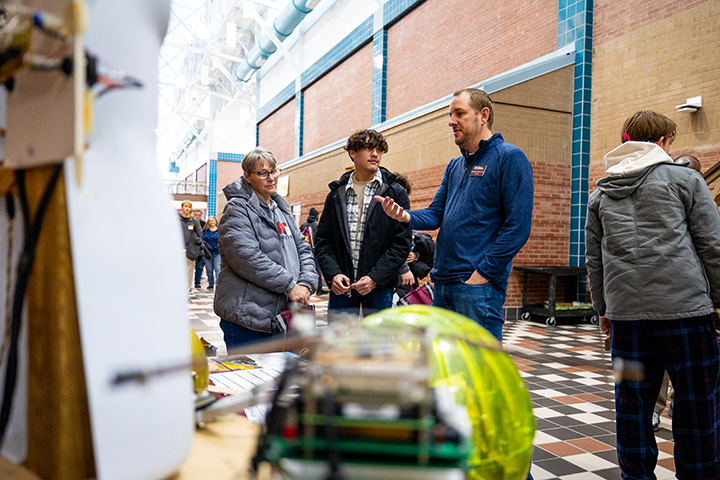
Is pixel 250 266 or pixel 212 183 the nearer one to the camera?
pixel 250 266

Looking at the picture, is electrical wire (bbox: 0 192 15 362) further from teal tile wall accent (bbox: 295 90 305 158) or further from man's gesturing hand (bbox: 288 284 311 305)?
teal tile wall accent (bbox: 295 90 305 158)

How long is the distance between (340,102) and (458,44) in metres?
5.51

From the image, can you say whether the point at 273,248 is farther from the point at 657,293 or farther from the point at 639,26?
the point at 639,26

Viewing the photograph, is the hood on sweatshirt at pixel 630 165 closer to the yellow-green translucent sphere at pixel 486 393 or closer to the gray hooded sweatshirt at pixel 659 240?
the gray hooded sweatshirt at pixel 659 240

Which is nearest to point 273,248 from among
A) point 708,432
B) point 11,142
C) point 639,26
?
point 708,432

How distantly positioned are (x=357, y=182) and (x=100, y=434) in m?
2.67

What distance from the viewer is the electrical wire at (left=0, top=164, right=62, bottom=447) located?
432mm

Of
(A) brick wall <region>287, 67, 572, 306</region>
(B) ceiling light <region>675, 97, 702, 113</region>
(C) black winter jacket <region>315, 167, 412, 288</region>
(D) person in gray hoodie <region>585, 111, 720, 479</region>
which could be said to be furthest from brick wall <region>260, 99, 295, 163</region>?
(D) person in gray hoodie <region>585, 111, 720, 479</region>

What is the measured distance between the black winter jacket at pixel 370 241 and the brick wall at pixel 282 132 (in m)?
16.9

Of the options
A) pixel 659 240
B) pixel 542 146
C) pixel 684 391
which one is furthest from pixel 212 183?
pixel 684 391

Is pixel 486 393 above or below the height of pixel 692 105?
below

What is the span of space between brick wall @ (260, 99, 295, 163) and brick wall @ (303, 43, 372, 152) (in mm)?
1416

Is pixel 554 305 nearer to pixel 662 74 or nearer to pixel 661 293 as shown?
pixel 662 74

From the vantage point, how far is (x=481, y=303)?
213cm
